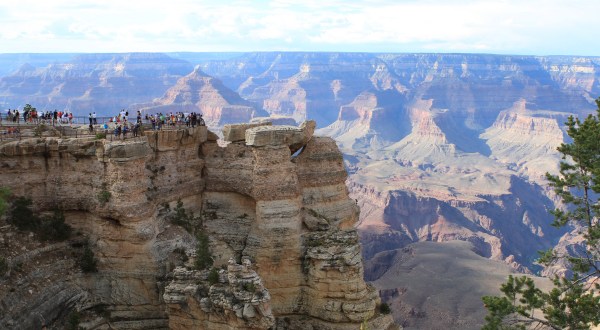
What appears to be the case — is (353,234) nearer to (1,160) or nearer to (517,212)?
(1,160)

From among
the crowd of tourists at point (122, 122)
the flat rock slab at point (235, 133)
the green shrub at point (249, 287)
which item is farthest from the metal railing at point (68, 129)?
the green shrub at point (249, 287)

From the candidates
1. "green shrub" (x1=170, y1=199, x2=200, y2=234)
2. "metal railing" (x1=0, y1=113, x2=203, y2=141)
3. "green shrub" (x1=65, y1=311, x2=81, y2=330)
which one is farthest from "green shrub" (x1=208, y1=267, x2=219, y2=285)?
"metal railing" (x1=0, y1=113, x2=203, y2=141)

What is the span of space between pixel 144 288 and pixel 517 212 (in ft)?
441

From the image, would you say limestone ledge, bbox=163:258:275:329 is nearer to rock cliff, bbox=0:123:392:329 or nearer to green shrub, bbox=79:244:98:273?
rock cliff, bbox=0:123:392:329

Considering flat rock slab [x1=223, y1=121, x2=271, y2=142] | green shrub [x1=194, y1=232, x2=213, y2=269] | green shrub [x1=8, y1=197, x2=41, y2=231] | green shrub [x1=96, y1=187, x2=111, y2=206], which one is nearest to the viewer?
green shrub [x1=8, y1=197, x2=41, y2=231]

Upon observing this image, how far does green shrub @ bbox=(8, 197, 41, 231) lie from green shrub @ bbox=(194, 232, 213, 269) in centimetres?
Result: 822

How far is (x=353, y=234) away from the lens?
34.2 m

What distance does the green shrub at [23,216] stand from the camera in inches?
1201

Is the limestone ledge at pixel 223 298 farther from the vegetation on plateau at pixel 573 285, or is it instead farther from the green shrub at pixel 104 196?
the vegetation on plateau at pixel 573 285

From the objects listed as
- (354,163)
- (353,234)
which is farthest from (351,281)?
(354,163)

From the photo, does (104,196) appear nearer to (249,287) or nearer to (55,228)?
(55,228)

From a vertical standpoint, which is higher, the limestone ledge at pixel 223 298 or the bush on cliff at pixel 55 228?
the bush on cliff at pixel 55 228

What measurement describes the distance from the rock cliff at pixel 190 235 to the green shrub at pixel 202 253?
1.71 feet

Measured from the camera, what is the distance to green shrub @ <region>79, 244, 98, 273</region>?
102ft
